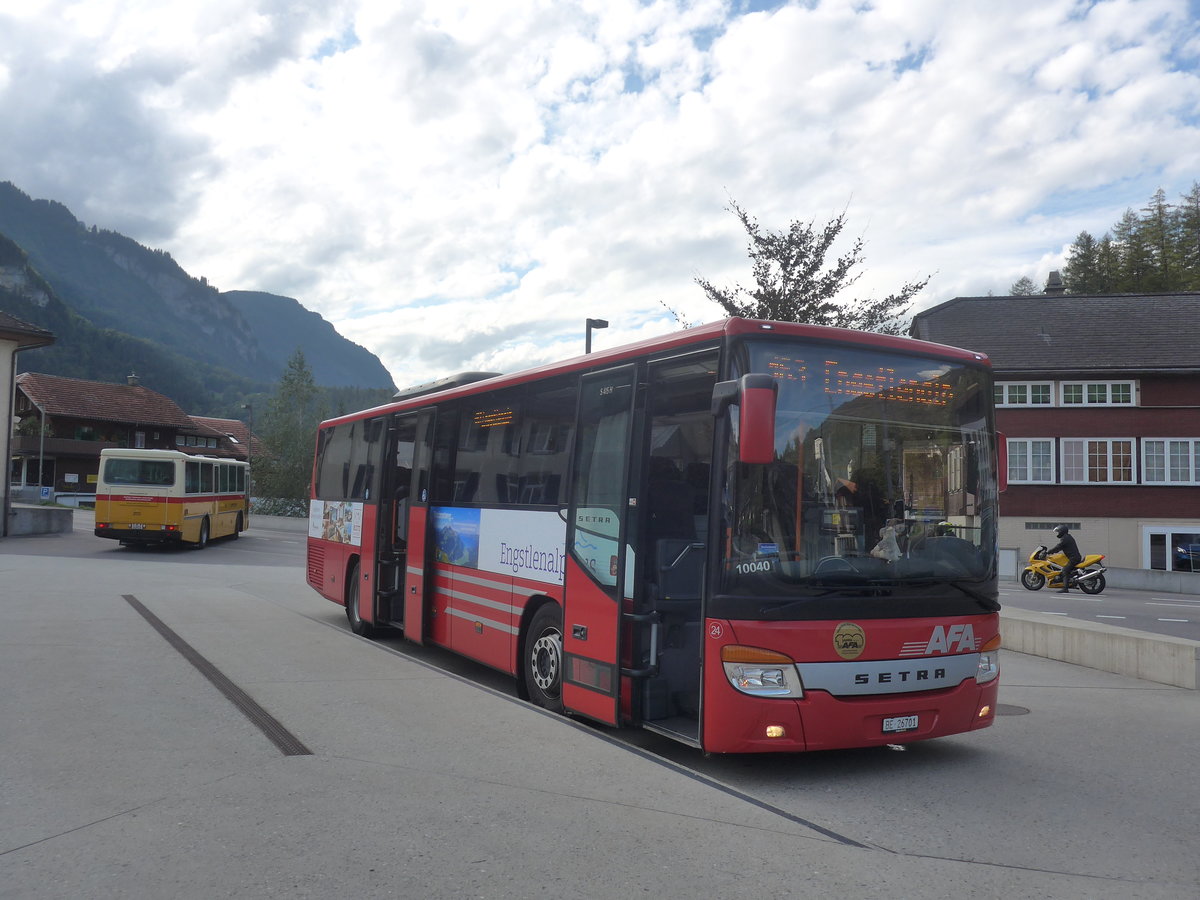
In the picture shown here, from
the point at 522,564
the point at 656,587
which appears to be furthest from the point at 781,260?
the point at 656,587

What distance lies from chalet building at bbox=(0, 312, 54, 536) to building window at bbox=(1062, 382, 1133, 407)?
35563 millimetres

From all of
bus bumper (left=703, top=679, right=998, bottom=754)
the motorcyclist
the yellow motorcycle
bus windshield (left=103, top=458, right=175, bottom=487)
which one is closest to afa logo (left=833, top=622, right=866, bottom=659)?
bus bumper (left=703, top=679, right=998, bottom=754)

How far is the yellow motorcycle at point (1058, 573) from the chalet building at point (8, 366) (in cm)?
2974

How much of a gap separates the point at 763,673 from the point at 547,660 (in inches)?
108

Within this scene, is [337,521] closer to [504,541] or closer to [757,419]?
[504,541]

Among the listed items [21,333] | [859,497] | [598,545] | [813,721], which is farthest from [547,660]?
[21,333]

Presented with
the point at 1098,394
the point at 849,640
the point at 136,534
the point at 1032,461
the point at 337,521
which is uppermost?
the point at 1098,394

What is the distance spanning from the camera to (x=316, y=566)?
51.4 ft

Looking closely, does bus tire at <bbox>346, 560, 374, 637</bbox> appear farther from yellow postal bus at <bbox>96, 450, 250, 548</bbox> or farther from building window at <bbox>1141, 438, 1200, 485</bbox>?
building window at <bbox>1141, 438, 1200, 485</bbox>

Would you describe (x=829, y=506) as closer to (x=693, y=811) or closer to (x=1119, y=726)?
(x=693, y=811)

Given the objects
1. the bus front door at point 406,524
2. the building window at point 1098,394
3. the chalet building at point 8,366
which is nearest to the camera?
the bus front door at point 406,524

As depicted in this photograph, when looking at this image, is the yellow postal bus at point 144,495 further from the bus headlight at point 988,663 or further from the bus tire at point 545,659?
the bus headlight at point 988,663

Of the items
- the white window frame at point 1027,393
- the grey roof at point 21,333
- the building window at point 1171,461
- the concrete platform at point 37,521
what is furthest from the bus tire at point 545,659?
the building window at point 1171,461

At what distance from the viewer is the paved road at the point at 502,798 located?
462 cm
